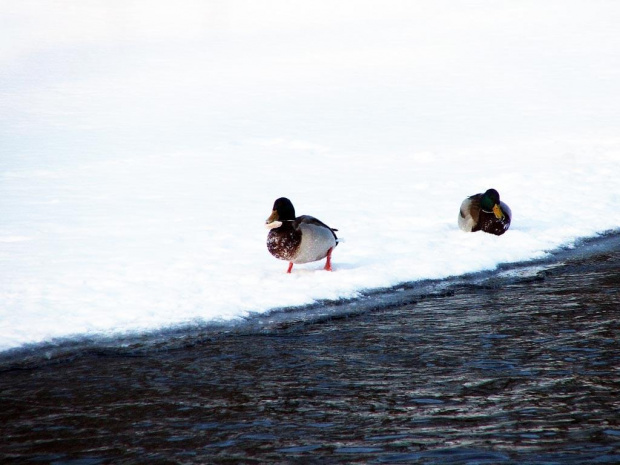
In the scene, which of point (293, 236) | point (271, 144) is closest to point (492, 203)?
point (293, 236)

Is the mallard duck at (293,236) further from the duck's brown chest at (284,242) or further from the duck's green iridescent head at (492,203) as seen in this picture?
the duck's green iridescent head at (492,203)

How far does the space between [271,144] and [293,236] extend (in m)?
6.32

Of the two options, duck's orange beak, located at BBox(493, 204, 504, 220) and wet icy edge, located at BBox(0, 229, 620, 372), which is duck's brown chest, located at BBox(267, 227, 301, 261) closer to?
wet icy edge, located at BBox(0, 229, 620, 372)

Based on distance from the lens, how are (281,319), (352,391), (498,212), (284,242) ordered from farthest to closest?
(498,212) < (284,242) < (281,319) < (352,391)

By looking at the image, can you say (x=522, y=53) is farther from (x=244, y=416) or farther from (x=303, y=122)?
(x=244, y=416)

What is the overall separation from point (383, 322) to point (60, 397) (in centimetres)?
234

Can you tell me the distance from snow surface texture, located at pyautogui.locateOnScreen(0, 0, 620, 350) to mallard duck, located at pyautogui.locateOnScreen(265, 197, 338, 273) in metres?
0.22

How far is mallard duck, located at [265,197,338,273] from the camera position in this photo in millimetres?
7270

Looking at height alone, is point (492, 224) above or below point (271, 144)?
below

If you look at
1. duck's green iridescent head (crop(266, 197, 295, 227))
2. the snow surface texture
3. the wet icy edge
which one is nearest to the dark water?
the wet icy edge

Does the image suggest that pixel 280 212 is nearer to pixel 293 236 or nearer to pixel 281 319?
pixel 293 236

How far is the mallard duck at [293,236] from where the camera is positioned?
7270 millimetres

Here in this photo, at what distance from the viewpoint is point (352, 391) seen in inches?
195

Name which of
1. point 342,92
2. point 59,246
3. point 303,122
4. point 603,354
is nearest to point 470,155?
point 303,122
